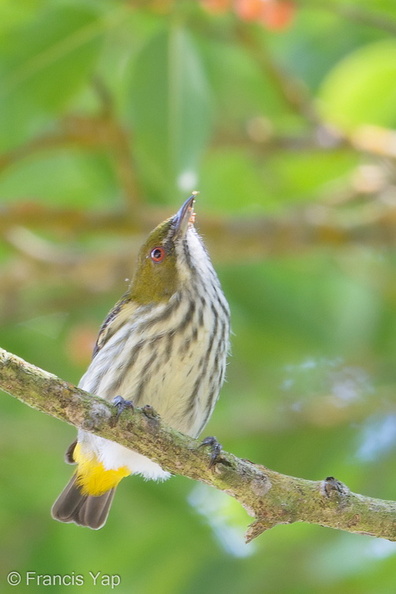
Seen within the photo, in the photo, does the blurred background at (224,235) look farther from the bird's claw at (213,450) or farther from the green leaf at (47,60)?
the bird's claw at (213,450)

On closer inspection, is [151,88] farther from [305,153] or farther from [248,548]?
[248,548]

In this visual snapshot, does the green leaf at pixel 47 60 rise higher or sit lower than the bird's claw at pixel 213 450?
higher

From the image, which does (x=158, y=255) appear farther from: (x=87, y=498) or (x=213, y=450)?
(x=213, y=450)

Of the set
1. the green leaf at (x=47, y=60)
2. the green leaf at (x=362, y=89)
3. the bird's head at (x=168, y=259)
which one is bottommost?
the bird's head at (x=168, y=259)

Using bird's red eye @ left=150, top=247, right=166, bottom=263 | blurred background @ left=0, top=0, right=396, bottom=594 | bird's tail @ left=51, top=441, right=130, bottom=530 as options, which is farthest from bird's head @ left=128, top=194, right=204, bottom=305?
bird's tail @ left=51, top=441, right=130, bottom=530

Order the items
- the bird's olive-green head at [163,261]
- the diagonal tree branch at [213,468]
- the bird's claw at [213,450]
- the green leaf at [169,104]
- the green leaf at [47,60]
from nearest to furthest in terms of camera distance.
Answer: the diagonal tree branch at [213,468], the bird's claw at [213,450], the bird's olive-green head at [163,261], the green leaf at [169,104], the green leaf at [47,60]

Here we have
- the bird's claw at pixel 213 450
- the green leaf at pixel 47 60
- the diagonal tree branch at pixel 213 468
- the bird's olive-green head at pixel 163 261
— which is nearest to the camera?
the diagonal tree branch at pixel 213 468

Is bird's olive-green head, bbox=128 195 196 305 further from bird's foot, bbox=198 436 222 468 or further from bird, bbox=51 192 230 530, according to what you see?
bird's foot, bbox=198 436 222 468

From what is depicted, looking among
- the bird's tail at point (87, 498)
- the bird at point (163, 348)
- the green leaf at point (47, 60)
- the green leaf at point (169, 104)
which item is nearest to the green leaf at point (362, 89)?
the green leaf at point (169, 104)
